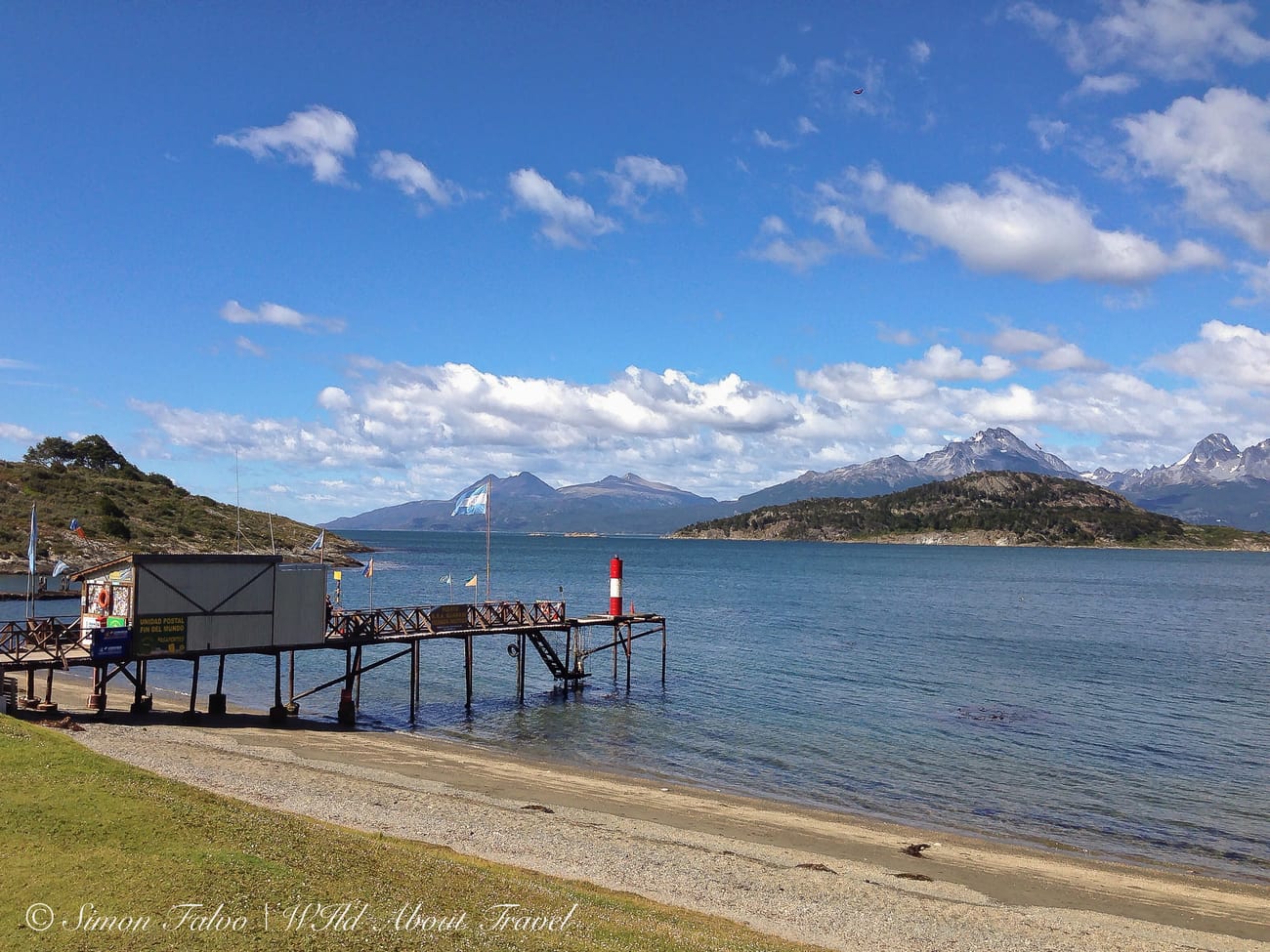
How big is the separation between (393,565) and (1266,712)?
152902 millimetres

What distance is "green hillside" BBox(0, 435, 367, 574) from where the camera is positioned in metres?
108

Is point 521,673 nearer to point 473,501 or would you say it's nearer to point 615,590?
point 615,590

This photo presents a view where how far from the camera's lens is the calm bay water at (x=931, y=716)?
31.0 m

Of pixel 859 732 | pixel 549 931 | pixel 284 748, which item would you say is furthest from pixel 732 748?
pixel 549 931

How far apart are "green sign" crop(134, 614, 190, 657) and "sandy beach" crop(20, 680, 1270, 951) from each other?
3.16m

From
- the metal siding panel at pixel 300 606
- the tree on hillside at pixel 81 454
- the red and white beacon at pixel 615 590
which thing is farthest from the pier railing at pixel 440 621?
the tree on hillside at pixel 81 454

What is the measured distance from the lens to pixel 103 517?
400 feet

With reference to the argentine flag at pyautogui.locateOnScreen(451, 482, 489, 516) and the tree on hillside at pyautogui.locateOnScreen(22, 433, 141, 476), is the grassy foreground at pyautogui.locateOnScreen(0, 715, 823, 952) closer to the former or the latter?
the argentine flag at pyautogui.locateOnScreen(451, 482, 489, 516)

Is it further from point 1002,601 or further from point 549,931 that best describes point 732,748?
point 1002,601

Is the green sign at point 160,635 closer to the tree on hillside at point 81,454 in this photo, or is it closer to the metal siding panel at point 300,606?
the metal siding panel at point 300,606

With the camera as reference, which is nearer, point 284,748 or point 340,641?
point 284,748

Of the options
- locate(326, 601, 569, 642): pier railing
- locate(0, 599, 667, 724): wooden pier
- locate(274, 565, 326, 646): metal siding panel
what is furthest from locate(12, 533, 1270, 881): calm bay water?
locate(274, 565, 326, 646): metal siding panel

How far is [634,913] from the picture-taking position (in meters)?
16.8

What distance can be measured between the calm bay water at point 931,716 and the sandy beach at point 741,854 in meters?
3.46
